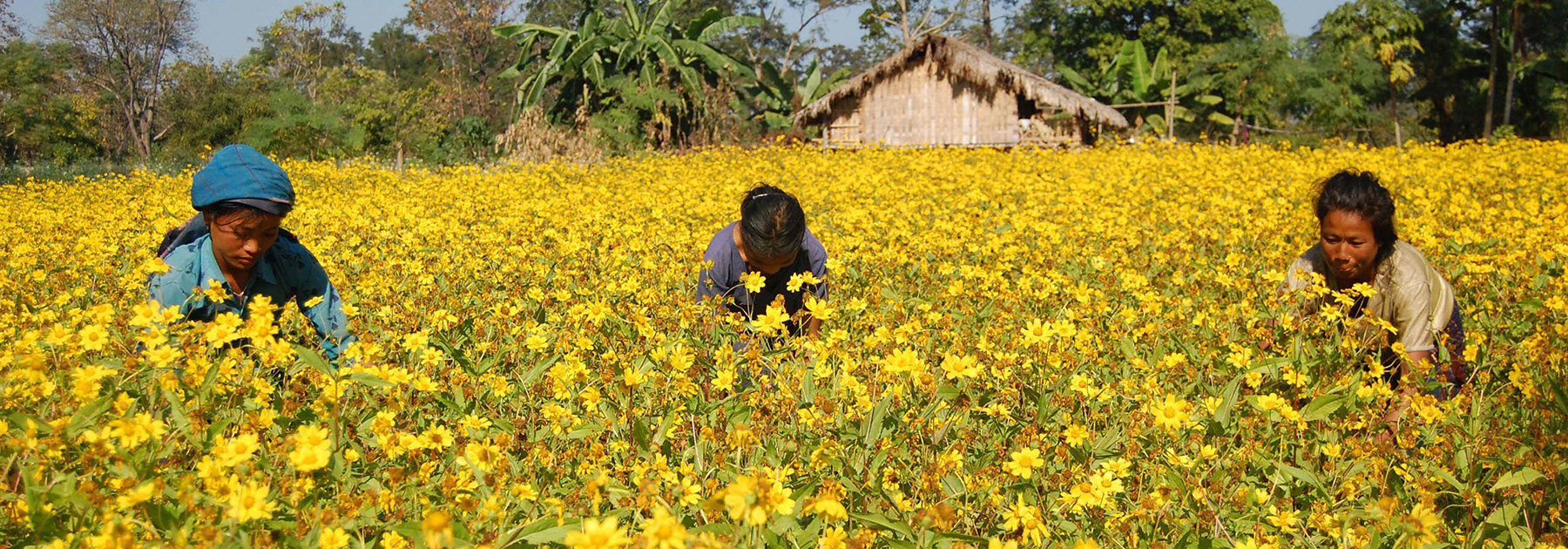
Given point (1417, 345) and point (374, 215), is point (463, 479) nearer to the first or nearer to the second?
point (1417, 345)

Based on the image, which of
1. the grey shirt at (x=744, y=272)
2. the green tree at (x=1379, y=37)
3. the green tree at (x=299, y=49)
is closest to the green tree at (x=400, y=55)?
the green tree at (x=299, y=49)

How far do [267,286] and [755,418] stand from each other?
143cm

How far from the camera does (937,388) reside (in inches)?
80.3

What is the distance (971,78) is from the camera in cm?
1872

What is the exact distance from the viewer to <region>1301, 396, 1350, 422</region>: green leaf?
215 cm

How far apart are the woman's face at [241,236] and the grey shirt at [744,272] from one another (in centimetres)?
118

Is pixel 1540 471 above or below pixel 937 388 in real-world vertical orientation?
below

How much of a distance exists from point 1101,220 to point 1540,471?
3.60 meters

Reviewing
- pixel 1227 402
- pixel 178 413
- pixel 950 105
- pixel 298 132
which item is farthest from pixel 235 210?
pixel 298 132

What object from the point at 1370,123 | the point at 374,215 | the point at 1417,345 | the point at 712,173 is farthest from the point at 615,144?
the point at 1370,123

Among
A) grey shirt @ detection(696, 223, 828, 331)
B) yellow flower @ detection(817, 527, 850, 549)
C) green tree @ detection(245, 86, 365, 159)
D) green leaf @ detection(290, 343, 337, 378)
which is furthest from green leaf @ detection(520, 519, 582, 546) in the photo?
green tree @ detection(245, 86, 365, 159)

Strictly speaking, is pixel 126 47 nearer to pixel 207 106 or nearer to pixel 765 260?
pixel 207 106

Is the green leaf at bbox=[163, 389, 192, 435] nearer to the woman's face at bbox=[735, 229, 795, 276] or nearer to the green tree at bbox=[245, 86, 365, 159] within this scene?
the woman's face at bbox=[735, 229, 795, 276]

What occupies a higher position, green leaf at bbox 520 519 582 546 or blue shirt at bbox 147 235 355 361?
blue shirt at bbox 147 235 355 361
